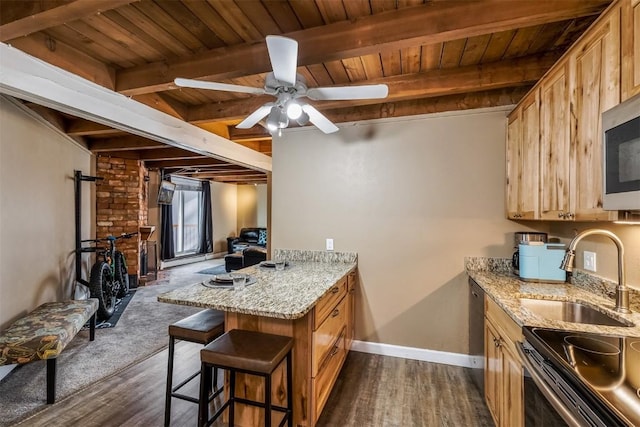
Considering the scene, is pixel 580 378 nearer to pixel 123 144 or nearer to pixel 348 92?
pixel 348 92

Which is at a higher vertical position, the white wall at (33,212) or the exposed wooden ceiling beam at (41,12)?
the exposed wooden ceiling beam at (41,12)

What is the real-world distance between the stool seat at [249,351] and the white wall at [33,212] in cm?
248

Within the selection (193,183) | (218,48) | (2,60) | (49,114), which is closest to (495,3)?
(218,48)

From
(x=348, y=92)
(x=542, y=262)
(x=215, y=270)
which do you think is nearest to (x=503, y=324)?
(x=542, y=262)

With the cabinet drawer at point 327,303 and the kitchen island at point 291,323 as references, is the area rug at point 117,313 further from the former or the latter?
the cabinet drawer at point 327,303

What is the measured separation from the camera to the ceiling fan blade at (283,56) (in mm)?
1388

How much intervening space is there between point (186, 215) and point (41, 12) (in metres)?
7.40

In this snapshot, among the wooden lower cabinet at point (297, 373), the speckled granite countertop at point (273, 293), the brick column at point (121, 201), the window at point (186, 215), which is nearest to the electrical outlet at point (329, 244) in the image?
the speckled granite countertop at point (273, 293)

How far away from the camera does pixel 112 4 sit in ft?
4.93

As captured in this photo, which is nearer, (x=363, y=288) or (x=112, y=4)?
(x=112, y=4)

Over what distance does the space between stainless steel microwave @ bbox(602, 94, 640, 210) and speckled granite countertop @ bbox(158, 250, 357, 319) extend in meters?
1.46

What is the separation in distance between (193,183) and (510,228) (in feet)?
26.2

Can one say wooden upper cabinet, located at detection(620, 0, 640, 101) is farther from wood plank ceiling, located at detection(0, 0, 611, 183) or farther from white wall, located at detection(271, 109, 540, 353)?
white wall, located at detection(271, 109, 540, 353)

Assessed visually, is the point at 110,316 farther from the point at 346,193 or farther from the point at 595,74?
the point at 595,74
